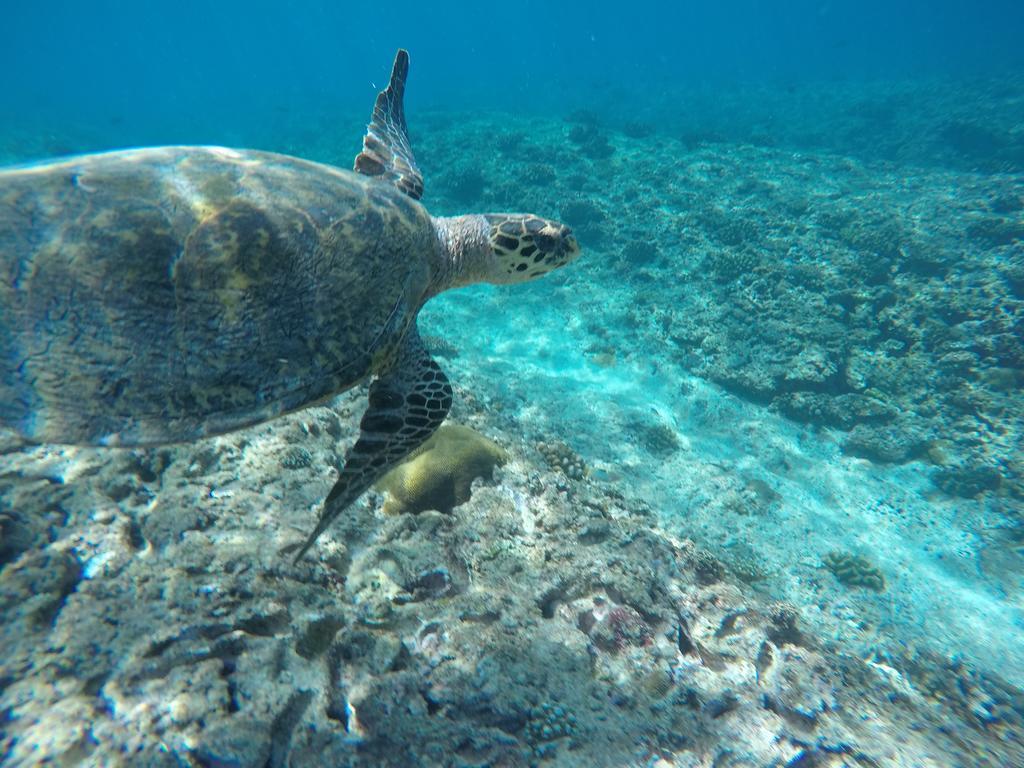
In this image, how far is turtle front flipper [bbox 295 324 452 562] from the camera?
262 cm

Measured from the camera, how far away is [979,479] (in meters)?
7.77

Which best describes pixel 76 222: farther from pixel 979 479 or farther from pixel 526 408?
pixel 979 479

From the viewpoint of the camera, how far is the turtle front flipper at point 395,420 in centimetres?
262

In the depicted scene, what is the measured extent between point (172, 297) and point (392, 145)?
3.51m

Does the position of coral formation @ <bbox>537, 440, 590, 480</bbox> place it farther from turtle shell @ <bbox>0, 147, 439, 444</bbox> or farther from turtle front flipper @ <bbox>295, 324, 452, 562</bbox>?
turtle shell @ <bbox>0, 147, 439, 444</bbox>

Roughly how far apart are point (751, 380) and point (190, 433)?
9218 mm

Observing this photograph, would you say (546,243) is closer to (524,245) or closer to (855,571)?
(524,245)

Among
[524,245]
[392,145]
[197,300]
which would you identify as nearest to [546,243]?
[524,245]

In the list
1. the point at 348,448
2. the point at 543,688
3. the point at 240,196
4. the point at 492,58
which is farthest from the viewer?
the point at 492,58

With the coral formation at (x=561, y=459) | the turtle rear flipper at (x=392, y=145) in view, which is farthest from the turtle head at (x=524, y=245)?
the coral formation at (x=561, y=459)

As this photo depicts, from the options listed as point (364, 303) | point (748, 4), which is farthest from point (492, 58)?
point (364, 303)

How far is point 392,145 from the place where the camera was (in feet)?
16.4

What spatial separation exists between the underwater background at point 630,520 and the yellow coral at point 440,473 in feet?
0.10

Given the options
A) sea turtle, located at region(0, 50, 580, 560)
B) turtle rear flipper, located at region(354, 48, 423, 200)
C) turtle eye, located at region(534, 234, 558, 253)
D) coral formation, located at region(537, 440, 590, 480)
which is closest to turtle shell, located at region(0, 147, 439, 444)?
sea turtle, located at region(0, 50, 580, 560)
